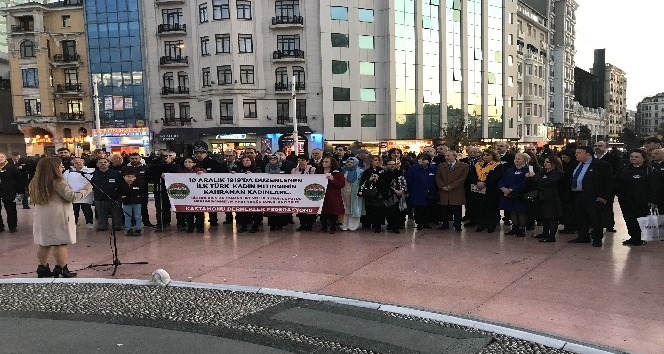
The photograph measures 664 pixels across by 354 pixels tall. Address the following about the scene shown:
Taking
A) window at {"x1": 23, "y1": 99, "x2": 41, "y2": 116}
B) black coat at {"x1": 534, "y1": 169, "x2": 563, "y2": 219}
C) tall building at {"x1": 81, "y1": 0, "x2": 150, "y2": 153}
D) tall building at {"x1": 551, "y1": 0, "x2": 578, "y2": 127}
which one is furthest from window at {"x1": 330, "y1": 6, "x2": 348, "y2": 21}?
tall building at {"x1": 551, "y1": 0, "x2": 578, "y2": 127}

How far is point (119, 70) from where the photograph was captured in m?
47.7

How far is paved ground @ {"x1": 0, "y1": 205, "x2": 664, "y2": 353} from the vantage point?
5312mm

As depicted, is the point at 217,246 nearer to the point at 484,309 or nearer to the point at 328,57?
the point at 484,309

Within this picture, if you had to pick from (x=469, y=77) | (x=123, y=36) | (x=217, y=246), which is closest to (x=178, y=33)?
(x=123, y=36)

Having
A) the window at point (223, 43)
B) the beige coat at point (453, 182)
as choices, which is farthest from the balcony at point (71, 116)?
the beige coat at point (453, 182)

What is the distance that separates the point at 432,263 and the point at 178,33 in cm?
4376

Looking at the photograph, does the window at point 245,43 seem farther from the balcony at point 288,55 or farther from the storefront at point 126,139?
the storefront at point 126,139

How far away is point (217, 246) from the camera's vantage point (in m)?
9.42

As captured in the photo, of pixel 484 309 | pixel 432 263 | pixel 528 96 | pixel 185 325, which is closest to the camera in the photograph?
pixel 185 325

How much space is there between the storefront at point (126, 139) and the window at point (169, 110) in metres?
2.38

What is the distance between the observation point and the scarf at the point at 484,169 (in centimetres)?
1016

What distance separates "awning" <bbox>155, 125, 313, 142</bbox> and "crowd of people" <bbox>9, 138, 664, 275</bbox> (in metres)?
32.3

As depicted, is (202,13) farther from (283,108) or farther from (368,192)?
(368,192)

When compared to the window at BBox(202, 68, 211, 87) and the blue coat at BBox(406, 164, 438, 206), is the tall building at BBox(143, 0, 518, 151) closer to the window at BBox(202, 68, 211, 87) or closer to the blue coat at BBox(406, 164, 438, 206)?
the window at BBox(202, 68, 211, 87)
